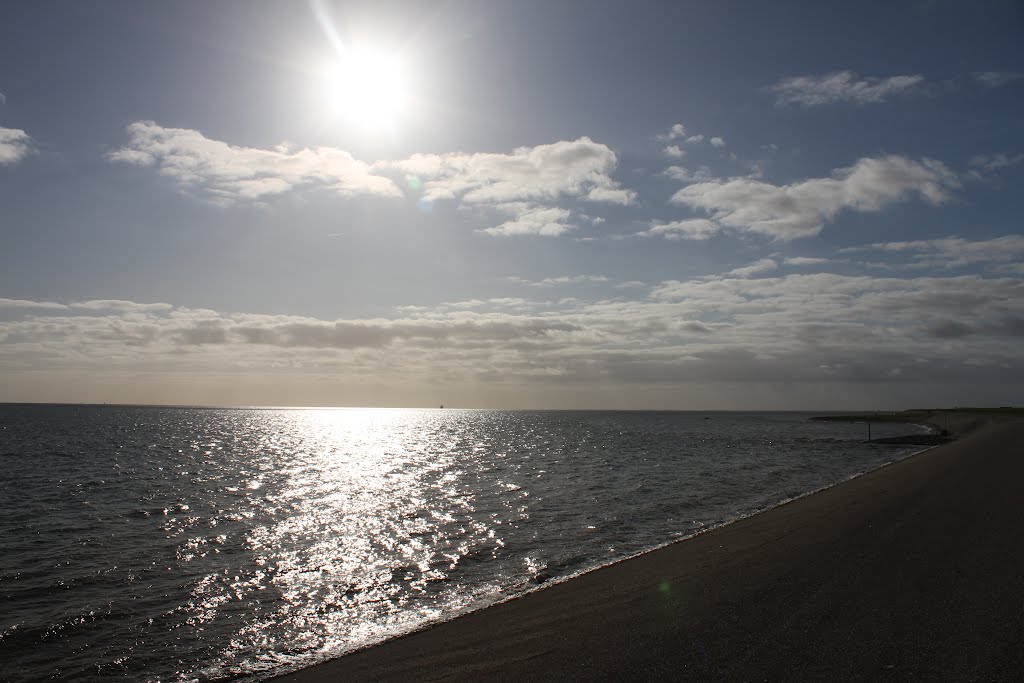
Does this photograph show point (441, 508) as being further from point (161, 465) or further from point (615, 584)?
point (161, 465)

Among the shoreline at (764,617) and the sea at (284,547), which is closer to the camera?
the shoreline at (764,617)

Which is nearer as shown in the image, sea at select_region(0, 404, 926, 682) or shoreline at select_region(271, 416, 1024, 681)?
shoreline at select_region(271, 416, 1024, 681)

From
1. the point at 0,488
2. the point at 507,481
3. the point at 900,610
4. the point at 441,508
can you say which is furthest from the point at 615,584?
the point at 0,488

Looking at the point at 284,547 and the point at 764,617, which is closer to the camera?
the point at 764,617

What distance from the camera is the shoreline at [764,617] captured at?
10.3 m

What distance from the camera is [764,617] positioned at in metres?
12.5

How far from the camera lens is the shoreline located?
10.3 metres

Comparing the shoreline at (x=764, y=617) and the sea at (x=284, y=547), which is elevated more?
the shoreline at (x=764, y=617)

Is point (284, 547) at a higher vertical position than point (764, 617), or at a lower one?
lower

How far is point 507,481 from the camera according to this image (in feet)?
149

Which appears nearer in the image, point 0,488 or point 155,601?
point 155,601

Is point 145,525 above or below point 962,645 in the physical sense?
below

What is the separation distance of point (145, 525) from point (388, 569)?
1465 cm

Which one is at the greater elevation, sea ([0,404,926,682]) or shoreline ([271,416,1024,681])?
shoreline ([271,416,1024,681])
